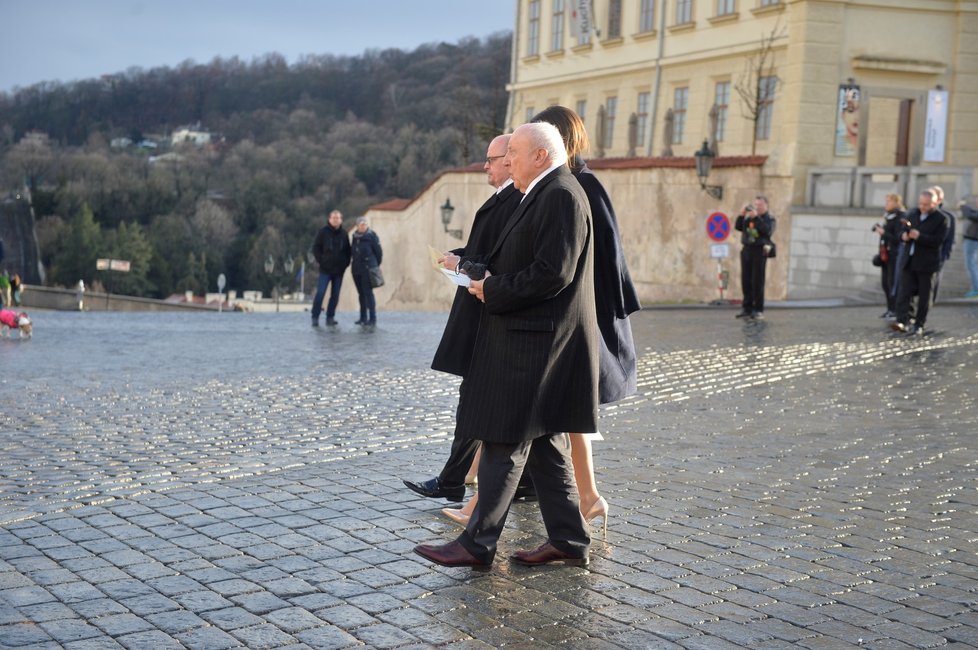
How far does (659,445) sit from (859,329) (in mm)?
11234

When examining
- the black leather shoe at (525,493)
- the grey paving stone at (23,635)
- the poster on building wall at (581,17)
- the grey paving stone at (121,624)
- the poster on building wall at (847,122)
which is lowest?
the grey paving stone at (23,635)

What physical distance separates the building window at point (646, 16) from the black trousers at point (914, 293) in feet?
71.2

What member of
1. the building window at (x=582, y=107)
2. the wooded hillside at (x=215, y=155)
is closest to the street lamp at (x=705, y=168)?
the building window at (x=582, y=107)

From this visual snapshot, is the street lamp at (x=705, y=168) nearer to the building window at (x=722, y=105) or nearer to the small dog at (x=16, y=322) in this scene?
the building window at (x=722, y=105)

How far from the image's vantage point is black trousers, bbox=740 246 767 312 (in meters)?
21.5

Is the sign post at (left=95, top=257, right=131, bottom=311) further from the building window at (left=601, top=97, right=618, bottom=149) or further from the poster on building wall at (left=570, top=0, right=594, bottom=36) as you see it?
the building window at (left=601, top=97, right=618, bottom=149)

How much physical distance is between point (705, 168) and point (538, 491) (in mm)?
24217

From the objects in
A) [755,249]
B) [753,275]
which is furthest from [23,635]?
[753,275]

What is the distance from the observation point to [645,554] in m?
6.06

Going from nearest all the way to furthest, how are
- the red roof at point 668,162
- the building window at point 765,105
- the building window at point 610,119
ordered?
the red roof at point 668,162, the building window at point 765,105, the building window at point 610,119

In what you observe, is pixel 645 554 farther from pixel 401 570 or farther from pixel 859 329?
pixel 859 329

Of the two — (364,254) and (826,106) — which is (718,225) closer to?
(826,106)

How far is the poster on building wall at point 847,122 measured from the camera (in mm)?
30359

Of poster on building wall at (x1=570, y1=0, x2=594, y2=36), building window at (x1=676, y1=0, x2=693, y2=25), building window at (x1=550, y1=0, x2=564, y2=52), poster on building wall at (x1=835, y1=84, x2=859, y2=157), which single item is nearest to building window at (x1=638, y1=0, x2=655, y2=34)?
building window at (x1=676, y1=0, x2=693, y2=25)
